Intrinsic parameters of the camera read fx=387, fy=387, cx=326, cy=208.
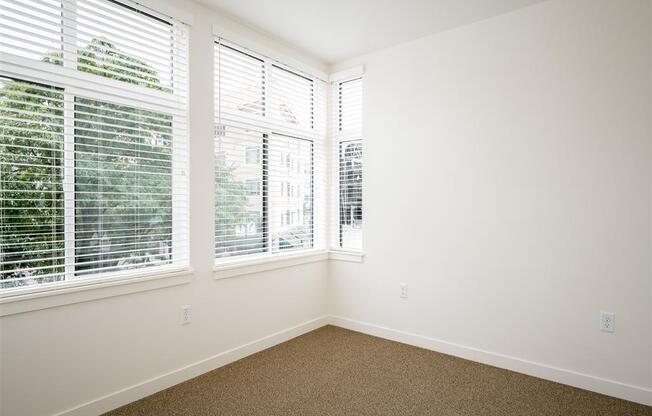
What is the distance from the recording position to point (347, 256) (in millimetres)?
3932

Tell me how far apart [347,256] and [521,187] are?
174 centimetres

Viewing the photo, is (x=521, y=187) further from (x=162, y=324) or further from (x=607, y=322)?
(x=162, y=324)

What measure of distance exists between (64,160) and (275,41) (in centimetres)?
202

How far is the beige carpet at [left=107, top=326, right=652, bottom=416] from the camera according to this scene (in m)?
2.39

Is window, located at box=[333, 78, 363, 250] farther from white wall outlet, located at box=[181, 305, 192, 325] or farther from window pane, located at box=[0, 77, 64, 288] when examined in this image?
window pane, located at box=[0, 77, 64, 288]

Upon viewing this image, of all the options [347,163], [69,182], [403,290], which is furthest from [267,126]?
[403,290]

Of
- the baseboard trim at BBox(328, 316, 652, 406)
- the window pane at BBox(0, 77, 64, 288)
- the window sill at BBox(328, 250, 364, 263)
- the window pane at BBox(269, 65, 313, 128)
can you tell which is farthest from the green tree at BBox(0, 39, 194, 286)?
the baseboard trim at BBox(328, 316, 652, 406)

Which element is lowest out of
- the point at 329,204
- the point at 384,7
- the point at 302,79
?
the point at 329,204

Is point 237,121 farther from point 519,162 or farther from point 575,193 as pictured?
point 575,193

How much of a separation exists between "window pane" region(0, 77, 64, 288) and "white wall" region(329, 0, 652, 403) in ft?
8.22

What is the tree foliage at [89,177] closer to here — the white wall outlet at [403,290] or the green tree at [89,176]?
the green tree at [89,176]

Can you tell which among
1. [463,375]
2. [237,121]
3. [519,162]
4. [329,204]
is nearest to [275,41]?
[237,121]

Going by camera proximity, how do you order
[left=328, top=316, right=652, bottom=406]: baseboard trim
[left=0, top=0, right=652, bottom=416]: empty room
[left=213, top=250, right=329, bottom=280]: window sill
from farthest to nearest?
[left=213, top=250, right=329, bottom=280]: window sill → [left=328, top=316, right=652, bottom=406]: baseboard trim → [left=0, top=0, right=652, bottom=416]: empty room

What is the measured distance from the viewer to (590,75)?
2.63m
